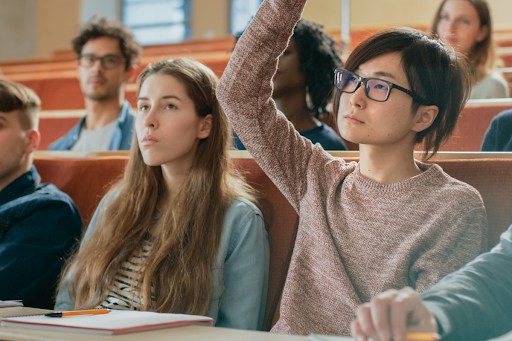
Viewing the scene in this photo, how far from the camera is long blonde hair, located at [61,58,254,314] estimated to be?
1308 mm

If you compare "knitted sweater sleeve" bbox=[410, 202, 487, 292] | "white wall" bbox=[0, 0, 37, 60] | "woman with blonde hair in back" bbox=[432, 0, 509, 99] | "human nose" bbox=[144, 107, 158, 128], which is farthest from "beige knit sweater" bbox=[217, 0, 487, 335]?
"white wall" bbox=[0, 0, 37, 60]

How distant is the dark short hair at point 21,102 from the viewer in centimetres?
168

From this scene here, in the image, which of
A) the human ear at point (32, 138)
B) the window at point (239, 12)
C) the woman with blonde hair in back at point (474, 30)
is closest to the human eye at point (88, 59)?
the human ear at point (32, 138)

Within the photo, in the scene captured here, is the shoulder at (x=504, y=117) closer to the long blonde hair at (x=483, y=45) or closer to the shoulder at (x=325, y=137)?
the shoulder at (x=325, y=137)

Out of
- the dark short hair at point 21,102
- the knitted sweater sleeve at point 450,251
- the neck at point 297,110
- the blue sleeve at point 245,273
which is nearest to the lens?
the knitted sweater sleeve at point 450,251

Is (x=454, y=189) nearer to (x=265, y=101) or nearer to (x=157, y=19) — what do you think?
(x=265, y=101)

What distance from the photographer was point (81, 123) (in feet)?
8.32

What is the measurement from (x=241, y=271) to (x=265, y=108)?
0.26 metres

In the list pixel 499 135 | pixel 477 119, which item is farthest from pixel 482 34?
pixel 499 135

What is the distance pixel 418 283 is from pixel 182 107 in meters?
0.56

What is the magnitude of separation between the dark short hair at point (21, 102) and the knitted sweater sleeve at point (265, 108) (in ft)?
1.99

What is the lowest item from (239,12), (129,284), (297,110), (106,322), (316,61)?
(129,284)

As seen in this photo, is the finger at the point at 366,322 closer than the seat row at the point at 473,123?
Yes

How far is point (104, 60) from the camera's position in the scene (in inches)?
103
